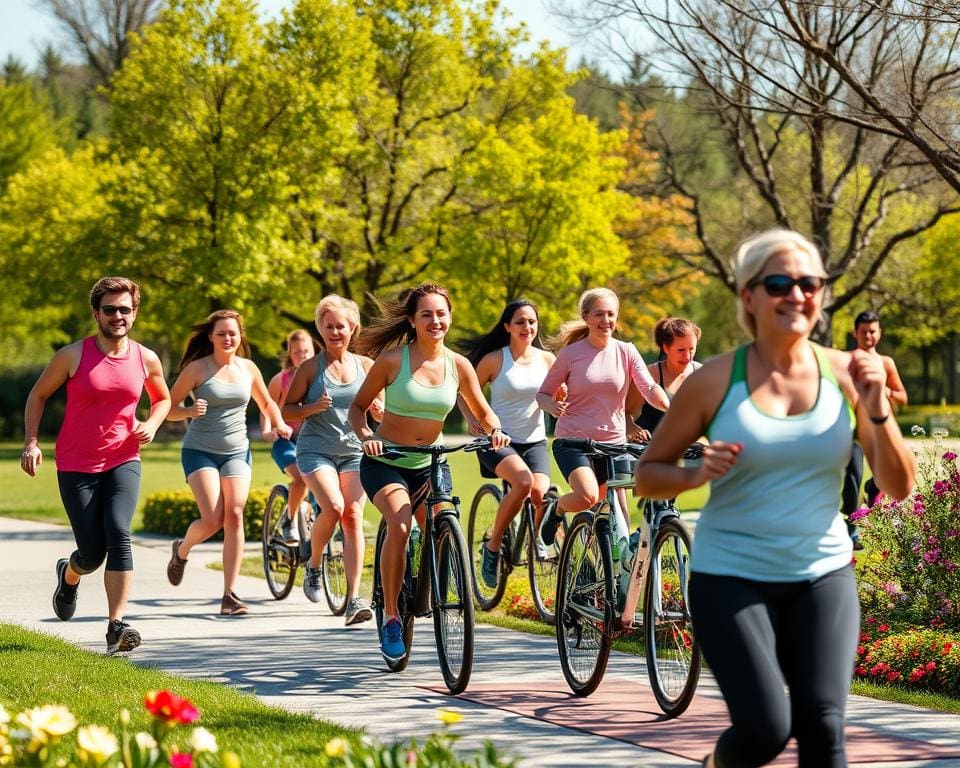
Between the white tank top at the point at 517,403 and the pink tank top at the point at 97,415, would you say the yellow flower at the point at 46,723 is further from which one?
the white tank top at the point at 517,403

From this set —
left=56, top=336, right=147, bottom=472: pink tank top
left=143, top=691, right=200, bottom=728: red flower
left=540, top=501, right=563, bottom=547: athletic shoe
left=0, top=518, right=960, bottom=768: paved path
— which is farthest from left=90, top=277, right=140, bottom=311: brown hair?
left=143, top=691, right=200, bottom=728: red flower

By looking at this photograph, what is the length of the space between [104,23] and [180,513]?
35.7m

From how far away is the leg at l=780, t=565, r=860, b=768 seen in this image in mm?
3842

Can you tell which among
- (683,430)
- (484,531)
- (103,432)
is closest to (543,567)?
(484,531)

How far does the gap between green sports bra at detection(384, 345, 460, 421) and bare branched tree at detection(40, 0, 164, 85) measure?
42531 mm

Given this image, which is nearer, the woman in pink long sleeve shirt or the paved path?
the paved path

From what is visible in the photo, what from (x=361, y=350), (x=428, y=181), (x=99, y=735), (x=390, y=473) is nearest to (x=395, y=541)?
(x=390, y=473)

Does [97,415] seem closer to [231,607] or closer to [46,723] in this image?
[231,607]

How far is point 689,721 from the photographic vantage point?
6.69 meters

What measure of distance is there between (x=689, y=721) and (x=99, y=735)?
3404 mm

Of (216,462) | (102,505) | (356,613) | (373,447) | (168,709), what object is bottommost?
(356,613)

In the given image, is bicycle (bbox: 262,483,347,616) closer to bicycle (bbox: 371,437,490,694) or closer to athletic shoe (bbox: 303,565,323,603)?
athletic shoe (bbox: 303,565,323,603)

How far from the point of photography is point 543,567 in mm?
10477

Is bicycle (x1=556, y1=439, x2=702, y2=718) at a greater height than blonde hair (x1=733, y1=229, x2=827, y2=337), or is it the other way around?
blonde hair (x1=733, y1=229, x2=827, y2=337)
